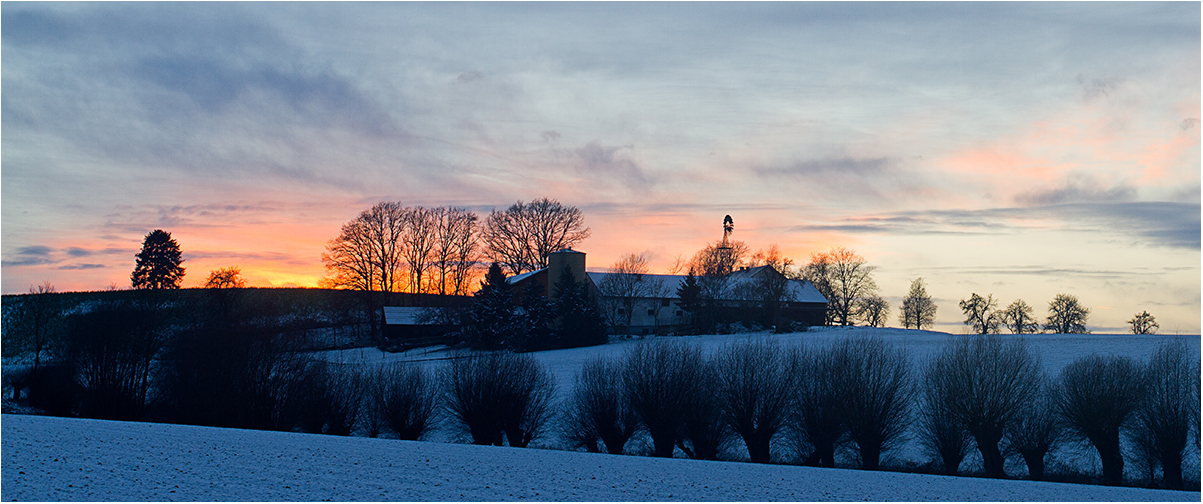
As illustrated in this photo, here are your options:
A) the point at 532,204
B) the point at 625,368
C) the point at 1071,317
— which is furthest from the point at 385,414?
the point at 1071,317

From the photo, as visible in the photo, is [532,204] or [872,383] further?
[532,204]

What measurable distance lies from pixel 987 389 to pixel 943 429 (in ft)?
8.72

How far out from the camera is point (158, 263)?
90.1 m

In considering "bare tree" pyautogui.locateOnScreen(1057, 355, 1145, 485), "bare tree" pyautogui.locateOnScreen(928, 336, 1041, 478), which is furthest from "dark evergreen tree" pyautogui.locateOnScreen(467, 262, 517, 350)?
"bare tree" pyautogui.locateOnScreen(1057, 355, 1145, 485)

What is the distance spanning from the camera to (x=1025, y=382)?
113 ft

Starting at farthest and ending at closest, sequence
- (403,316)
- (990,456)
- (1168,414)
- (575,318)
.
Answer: (403,316), (575,318), (990,456), (1168,414)

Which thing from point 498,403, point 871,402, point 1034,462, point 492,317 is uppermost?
point 492,317

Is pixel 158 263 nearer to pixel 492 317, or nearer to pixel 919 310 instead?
pixel 492 317

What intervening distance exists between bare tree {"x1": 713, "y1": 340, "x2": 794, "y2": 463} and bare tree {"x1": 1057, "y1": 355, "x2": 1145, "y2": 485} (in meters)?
12.0

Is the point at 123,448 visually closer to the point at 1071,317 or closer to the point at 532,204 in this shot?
Answer: the point at 532,204

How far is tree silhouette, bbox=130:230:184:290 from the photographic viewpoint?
3492 inches

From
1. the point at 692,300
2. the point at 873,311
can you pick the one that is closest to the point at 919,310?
the point at 873,311

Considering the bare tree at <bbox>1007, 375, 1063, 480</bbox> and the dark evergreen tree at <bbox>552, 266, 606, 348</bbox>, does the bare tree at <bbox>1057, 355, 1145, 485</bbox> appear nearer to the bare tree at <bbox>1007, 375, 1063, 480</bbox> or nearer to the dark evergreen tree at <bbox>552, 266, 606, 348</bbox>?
the bare tree at <bbox>1007, 375, 1063, 480</bbox>

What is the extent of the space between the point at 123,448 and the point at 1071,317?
334 feet
